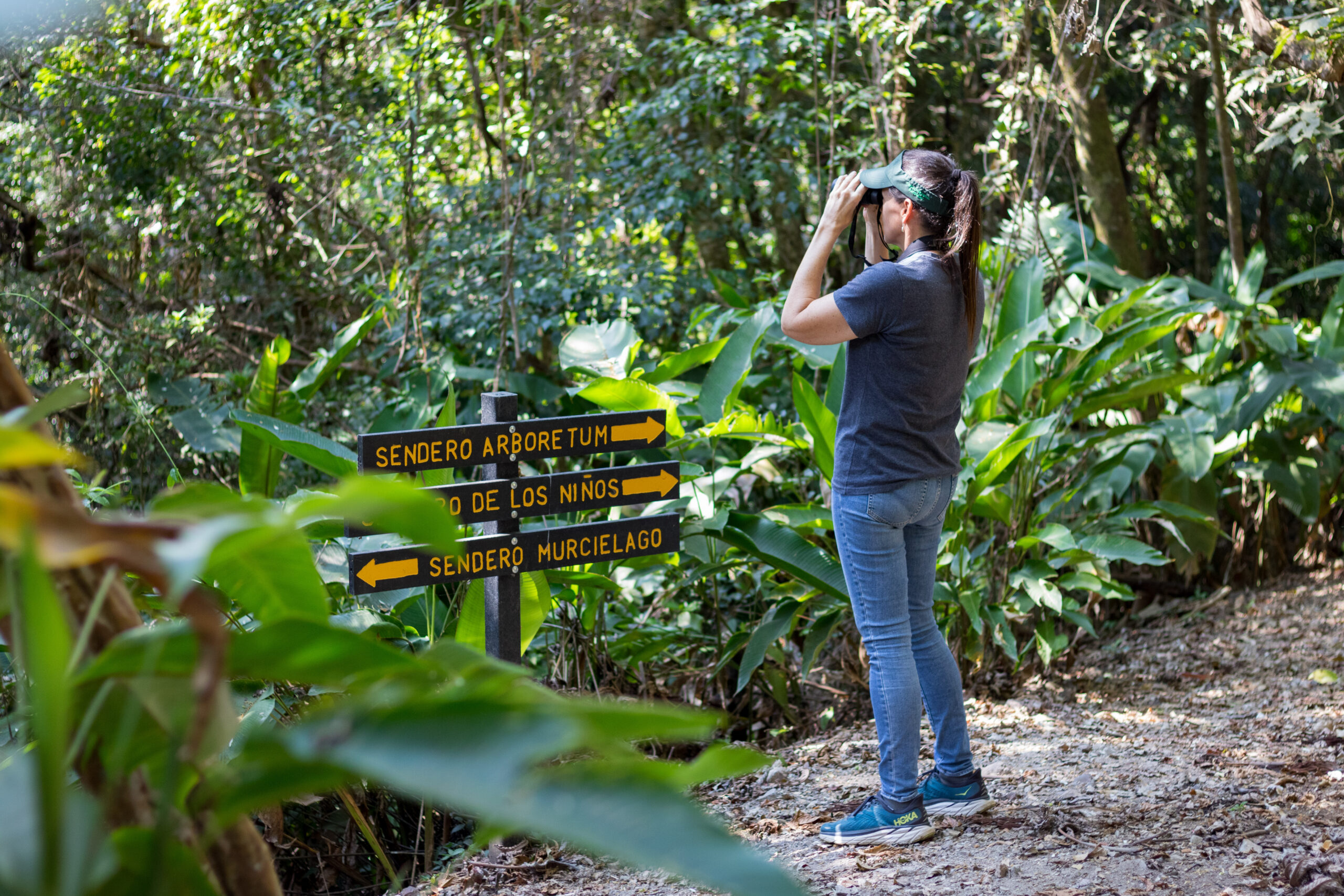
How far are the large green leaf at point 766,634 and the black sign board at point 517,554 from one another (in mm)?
670

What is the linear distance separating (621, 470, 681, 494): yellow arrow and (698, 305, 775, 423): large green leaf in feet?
2.41

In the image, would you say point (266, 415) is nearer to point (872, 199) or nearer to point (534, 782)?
point (872, 199)

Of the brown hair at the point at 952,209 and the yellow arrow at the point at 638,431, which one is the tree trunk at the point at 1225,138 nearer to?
the brown hair at the point at 952,209

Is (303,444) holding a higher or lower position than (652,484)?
higher


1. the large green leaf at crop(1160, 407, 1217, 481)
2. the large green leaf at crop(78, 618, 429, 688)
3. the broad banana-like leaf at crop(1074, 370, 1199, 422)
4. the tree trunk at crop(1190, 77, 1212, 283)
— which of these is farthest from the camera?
the tree trunk at crop(1190, 77, 1212, 283)

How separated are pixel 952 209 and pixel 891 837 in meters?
1.33

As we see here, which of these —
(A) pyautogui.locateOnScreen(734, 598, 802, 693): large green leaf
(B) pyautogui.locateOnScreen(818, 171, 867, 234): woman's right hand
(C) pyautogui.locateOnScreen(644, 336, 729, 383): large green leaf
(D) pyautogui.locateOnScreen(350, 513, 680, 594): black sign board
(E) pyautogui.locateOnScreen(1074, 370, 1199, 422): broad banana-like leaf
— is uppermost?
(B) pyautogui.locateOnScreen(818, 171, 867, 234): woman's right hand

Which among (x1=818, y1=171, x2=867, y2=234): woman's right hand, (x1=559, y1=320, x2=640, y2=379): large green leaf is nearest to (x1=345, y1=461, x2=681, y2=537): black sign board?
(x1=818, y1=171, x2=867, y2=234): woman's right hand

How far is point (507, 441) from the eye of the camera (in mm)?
2379

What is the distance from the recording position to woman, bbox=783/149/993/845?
2.22 meters

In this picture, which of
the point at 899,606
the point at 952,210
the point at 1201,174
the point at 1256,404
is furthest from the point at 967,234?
the point at 1201,174

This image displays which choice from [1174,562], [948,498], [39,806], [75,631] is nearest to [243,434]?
[948,498]

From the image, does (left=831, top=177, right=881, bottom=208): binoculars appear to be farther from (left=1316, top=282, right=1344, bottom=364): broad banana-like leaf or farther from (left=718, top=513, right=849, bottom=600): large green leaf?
(left=1316, top=282, right=1344, bottom=364): broad banana-like leaf

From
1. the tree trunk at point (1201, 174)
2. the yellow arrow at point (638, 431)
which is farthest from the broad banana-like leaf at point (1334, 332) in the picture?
the yellow arrow at point (638, 431)
